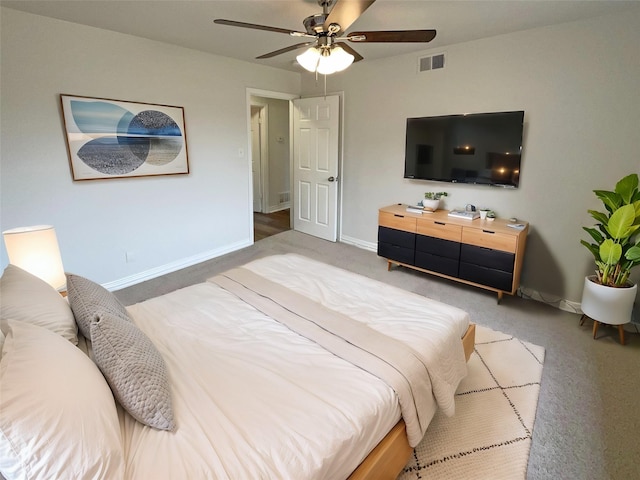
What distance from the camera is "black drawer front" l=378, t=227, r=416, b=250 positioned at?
12.2ft

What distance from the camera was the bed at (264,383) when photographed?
3.20ft

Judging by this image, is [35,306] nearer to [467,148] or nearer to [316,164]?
[467,148]

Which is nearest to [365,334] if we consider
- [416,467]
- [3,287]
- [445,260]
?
[416,467]

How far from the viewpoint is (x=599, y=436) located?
178 centimetres

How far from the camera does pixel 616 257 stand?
2441 mm

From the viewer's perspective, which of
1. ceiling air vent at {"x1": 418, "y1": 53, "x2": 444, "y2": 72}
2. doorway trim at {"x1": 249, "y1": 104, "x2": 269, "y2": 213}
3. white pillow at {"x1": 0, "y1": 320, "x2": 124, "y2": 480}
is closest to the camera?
white pillow at {"x1": 0, "y1": 320, "x2": 124, "y2": 480}

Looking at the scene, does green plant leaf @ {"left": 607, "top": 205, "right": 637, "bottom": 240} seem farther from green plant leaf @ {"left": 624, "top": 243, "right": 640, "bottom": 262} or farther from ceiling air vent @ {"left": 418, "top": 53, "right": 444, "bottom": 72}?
ceiling air vent @ {"left": 418, "top": 53, "right": 444, "bottom": 72}

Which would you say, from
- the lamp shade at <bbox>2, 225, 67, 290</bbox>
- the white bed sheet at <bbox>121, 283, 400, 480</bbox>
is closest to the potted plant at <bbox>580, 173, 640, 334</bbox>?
the white bed sheet at <bbox>121, 283, 400, 480</bbox>

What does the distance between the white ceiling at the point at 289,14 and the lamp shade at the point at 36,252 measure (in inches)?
70.3

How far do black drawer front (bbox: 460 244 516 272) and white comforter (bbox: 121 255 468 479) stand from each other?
4.55 ft

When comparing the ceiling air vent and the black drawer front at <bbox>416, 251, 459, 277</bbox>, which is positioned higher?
the ceiling air vent

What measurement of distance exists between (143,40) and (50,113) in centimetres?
113

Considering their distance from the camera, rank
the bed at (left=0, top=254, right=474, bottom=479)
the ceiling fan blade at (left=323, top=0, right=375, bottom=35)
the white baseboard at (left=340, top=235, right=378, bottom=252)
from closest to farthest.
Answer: the bed at (left=0, top=254, right=474, bottom=479), the ceiling fan blade at (left=323, top=0, right=375, bottom=35), the white baseboard at (left=340, top=235, right=378, bottom=252)

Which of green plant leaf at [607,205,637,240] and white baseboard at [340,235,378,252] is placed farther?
white baseboard at [340,235,378,252]
